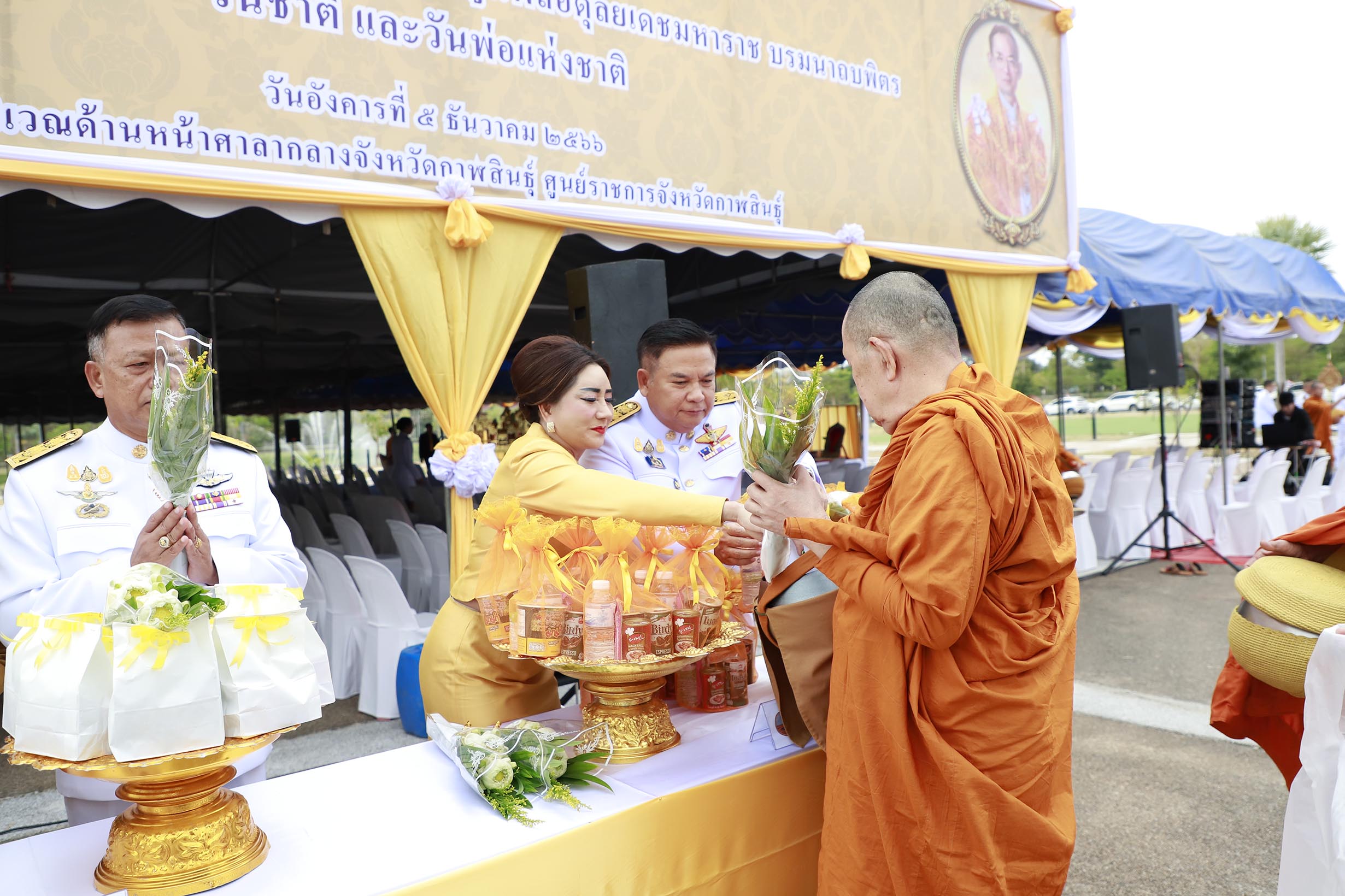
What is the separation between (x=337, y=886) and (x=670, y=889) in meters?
0.66

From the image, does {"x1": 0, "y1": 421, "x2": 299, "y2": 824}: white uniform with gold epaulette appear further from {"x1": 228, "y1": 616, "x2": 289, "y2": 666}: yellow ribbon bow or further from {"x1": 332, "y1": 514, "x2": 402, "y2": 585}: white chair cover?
{"x1": 332, "y1": 514, "x2": 402, "y2": 585}: white chair cover

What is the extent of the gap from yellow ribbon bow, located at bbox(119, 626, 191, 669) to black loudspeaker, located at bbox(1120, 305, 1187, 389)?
799 centimetres

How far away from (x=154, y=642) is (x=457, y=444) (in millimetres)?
3493

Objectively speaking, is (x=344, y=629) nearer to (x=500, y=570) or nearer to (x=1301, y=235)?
(x=500, y=570)

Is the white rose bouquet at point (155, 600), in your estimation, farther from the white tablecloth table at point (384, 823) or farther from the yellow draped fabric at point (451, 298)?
the yellow draped fabric at point (451, 298)

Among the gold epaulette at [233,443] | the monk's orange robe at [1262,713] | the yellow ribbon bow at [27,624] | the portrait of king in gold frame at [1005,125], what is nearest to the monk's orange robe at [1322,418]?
the portrait of king in gold frame at [1005,125]

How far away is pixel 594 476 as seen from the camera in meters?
2.09

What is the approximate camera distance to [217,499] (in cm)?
220

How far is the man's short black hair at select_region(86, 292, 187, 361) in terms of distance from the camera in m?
2.04

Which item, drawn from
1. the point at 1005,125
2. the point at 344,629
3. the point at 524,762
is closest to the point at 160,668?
the point at 524,762

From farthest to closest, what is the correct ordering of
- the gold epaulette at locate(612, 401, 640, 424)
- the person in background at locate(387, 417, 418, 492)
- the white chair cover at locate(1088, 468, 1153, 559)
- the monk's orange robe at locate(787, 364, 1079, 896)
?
the person in background at locate(387, 417, 418, 492) < the white chair cover at locate(1088, 468, 1153, 559) < the gold epaulette at locate(612, 401, 640, 424) < the monk's orange robe at locate(787, 364, 1079, 896)

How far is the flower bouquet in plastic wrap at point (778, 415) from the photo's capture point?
1743mm

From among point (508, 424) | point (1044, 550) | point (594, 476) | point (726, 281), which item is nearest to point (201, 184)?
point (508, 424)

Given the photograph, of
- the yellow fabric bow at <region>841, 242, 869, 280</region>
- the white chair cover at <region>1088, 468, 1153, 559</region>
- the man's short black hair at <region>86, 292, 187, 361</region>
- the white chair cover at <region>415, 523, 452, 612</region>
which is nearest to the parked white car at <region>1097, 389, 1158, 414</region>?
the white chair cover at <region>1088, 468, 1153, 559</region>
